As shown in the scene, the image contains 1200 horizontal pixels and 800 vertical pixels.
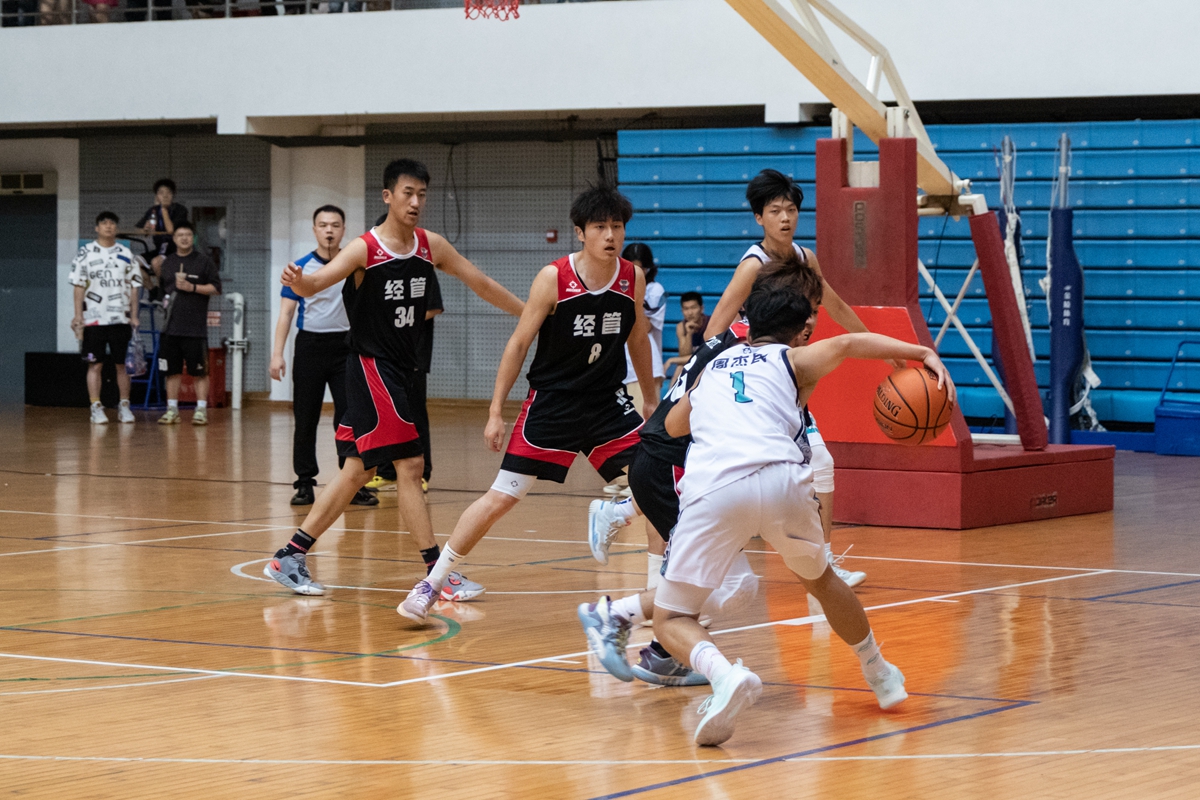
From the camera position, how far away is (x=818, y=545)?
12.6 ft

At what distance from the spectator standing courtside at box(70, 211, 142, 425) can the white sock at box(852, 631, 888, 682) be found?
11901mm

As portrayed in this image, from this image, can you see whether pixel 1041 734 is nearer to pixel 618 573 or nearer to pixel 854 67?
pixel 618 573

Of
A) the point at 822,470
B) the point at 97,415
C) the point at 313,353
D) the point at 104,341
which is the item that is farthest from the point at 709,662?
the point at 97,415

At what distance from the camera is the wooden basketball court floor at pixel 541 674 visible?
11.1 ft

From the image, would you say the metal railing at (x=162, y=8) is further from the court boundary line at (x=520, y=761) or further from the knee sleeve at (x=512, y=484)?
the court boundary line at (x=520, y=761)

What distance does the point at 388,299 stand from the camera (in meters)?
5.73

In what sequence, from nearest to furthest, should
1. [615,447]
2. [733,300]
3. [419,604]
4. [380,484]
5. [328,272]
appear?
[419,604] → [615,447] → [328,272] → [733,300] → [380,484]

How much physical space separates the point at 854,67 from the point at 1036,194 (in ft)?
6.88

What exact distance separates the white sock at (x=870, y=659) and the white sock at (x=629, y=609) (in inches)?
25.9

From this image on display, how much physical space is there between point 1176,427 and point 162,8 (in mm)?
11905

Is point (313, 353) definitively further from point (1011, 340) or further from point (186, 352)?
point (186, 352)

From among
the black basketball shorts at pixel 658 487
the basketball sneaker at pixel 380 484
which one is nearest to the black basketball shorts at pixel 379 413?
the black basketball shorts at pixel 658 487

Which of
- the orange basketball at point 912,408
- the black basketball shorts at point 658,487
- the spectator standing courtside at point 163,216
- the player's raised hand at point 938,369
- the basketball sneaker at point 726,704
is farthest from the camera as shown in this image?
the spectator standing courtside at point 163,216

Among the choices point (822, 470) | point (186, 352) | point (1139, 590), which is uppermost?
point (186, 352)
